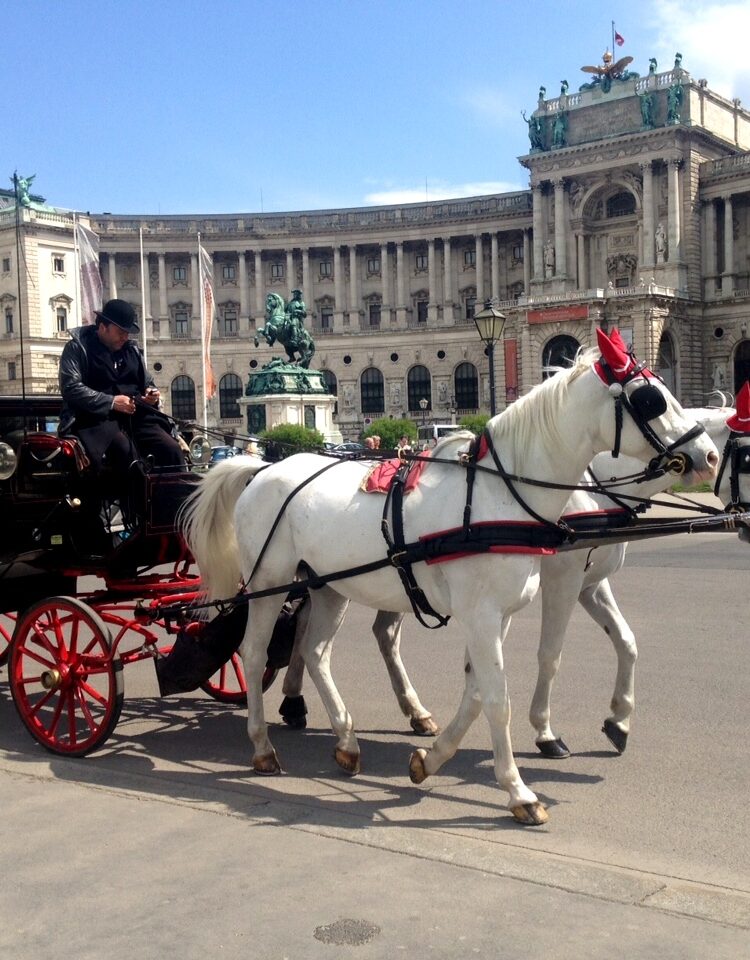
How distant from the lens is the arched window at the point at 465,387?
257 ft

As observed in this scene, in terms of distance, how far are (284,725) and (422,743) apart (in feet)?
3.70

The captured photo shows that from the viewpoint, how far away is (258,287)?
271ft

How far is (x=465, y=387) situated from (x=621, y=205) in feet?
56.1

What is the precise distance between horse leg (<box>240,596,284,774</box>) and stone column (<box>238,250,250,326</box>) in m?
78.3

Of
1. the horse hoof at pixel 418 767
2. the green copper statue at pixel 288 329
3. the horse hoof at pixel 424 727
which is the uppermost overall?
the green copper statue at pixel 288 329

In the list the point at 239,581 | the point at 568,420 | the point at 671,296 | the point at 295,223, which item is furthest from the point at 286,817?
the point at 295,223

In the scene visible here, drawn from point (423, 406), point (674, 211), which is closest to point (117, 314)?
point (674, 211)

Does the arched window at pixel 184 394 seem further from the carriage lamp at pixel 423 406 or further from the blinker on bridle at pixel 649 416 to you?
the blinker on bridle at pixel 649 416

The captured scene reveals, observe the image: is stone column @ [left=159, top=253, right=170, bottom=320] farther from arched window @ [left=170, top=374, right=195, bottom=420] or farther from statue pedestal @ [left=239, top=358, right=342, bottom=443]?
statue pedestal @ [left=239, top=358, right=342, bottom=443]

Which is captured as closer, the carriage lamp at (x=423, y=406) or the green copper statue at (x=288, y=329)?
the green copper statue at (x=288, y=329)

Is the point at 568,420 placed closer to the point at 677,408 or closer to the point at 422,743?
the point at 677,408

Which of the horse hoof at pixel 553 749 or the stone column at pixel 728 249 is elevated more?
the stone column at pixel 728 249

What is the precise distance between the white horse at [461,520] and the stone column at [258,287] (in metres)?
77.7

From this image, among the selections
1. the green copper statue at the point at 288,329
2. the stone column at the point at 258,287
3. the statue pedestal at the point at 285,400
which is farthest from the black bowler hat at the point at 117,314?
the stone column at the point at 258,287
